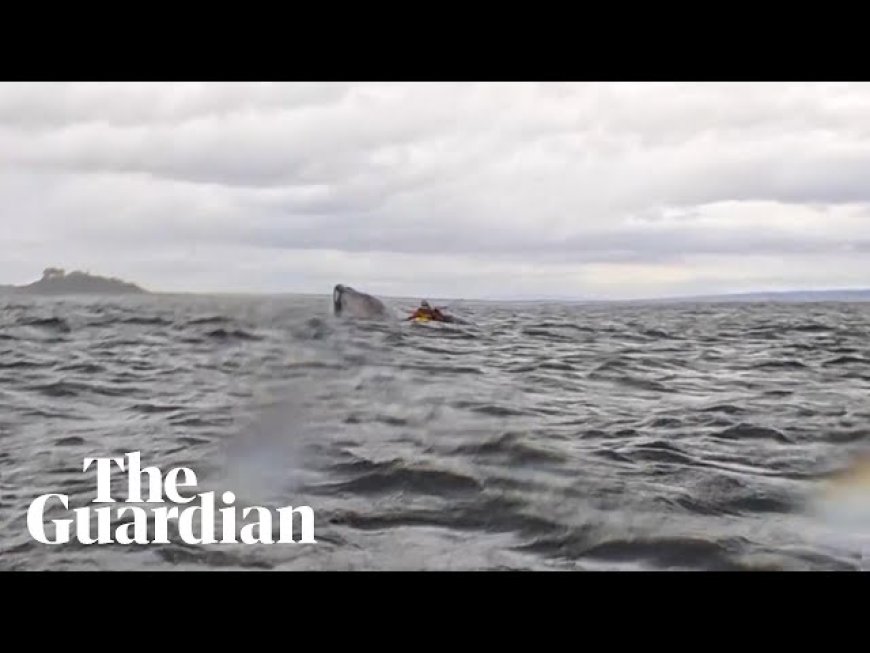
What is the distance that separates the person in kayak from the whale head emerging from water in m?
0.87

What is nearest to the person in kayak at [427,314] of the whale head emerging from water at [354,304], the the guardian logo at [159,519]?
the whale head emerging from water at [354,304]

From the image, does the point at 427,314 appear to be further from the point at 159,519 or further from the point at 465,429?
the point at 159,519

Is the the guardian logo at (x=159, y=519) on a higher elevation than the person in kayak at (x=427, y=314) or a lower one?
lower

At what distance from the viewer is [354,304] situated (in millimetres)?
13750

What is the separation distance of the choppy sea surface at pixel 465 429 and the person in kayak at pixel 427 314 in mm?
1195

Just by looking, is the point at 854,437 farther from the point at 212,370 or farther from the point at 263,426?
the point at 212,370

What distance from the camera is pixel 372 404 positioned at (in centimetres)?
980

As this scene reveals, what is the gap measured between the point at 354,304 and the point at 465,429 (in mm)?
5333

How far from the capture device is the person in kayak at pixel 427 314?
50.0 feet

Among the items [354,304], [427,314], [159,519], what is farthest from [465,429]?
[427,314]

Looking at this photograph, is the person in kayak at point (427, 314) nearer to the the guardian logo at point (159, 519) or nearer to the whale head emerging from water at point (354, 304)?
the whale head emerging from water at point (354, 304)

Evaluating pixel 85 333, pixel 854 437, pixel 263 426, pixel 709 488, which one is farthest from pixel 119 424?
pixel 854 437
